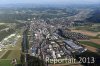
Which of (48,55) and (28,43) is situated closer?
(48,55)

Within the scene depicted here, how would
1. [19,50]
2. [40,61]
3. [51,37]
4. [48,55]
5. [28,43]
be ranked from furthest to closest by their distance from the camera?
[51,37]
[28,43]
[19,50]
[48,55]
[40,61]

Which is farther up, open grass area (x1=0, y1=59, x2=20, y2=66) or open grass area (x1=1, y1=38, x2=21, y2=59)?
open grass area (x1=0, y1=59, x2=20, y2=66)

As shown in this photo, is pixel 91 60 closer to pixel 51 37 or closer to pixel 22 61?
pixel 22 61

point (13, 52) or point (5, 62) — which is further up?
point (5, 62)

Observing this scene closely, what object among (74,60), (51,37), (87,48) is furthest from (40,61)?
(51,37)

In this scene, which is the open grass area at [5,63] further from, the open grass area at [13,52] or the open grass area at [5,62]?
the open grass area at [13,52]

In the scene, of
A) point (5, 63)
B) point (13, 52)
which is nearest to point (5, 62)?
point (5, 63)

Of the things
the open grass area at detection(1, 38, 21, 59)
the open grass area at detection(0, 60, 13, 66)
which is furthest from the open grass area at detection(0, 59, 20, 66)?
the open grass area at detection(1, 38, 21, 59)

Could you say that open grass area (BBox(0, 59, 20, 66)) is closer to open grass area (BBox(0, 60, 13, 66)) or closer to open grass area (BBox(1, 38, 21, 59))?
open grass area (BBox(0, 60, 13, 66))

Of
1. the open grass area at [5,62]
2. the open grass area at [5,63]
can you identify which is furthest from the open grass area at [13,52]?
the open grass area at [5,63]

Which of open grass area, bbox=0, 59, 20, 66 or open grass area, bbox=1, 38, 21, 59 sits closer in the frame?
open grass area, bbox=0, 59, 20, 66

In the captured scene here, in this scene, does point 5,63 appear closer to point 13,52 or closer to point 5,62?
point 5,62
